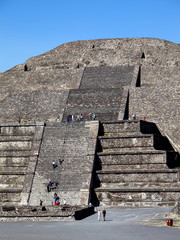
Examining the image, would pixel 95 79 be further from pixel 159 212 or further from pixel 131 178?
pixel 159 212

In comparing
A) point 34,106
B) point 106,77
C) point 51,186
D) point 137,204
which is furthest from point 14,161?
point 106,77

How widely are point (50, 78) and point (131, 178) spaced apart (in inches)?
698

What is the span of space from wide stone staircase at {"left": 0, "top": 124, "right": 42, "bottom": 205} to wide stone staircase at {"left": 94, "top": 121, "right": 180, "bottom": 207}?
3.65m

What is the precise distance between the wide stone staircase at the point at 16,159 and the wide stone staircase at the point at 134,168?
12.0 feet

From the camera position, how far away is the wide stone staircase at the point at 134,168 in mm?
24625

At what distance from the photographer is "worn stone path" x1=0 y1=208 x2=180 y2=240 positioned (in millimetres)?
14992

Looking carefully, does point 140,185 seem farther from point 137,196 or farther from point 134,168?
point 134,168

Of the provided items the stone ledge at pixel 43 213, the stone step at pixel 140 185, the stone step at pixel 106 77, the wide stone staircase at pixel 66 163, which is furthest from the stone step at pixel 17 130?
the stone ledge at pixel 43 213

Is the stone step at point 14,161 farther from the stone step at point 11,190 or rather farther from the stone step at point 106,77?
the stone step at point 106,77

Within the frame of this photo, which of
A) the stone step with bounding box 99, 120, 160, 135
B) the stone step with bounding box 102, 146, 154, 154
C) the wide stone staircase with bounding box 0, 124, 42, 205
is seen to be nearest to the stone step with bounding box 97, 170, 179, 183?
the stone step with bounding box 102, 146, 154, 154

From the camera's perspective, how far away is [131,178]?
25656 millimetres

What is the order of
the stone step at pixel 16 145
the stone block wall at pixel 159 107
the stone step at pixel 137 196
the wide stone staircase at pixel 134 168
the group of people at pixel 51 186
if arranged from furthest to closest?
the stone block wall at pixel 159 107, the stone step at pixel 16 145, the group of people at pixel 51 186, the wide stone staircase at pixel 134 168, the stone step at pixel 137 196

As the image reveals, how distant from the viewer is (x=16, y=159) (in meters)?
28.0

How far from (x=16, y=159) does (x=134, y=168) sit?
21.8 ft
